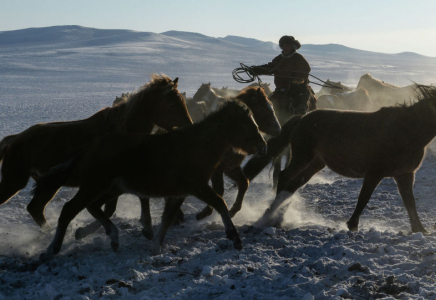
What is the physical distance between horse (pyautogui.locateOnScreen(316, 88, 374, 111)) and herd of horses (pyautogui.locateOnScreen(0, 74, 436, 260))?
35.0 feet

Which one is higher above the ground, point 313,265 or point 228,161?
point 228,161

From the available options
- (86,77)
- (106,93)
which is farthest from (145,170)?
(86,77)

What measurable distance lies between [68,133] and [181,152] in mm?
1515

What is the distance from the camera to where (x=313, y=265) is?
4.60 m

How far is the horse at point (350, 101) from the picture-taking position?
16594 millimetres

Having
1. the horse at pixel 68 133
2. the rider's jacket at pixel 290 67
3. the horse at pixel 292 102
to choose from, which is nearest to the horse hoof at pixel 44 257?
the horse at pixel 68 133

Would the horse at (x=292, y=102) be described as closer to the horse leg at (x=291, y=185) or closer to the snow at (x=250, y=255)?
the snow at (x=250, y=255)

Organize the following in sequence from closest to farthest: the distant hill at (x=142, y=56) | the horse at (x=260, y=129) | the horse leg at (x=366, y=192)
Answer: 1. the horse leg at (x=366, y=192)
2. the horse at (x=260, y=129)
3. the distant hill at (x=142, y=56)

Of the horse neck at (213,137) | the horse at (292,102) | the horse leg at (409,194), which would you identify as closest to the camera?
the horse neck at (213,137)

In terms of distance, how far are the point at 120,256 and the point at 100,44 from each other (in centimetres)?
7756

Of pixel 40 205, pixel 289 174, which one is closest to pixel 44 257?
pixel 40 205

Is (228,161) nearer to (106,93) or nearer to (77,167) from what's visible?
(77,167)

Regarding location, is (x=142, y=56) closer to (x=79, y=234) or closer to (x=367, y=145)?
(x=79, y=234)

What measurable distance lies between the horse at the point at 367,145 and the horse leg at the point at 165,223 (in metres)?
1.52
